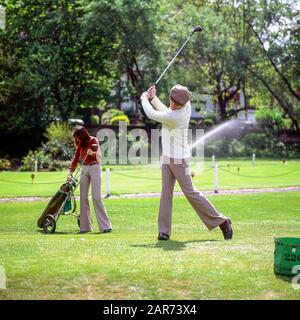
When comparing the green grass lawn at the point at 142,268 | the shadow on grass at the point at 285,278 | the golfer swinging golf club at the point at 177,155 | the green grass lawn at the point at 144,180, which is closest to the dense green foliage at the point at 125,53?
the green grass lawn at the point at 144,180

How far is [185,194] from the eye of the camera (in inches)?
387

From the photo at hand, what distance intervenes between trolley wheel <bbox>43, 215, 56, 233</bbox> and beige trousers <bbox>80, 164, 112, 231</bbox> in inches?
20.1

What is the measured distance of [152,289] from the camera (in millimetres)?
6707

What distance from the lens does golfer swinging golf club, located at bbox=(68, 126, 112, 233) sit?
39.1 ft

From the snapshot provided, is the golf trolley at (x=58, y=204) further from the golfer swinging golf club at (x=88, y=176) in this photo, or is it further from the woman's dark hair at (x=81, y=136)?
the woman's dark hair at (x=81, y=136)

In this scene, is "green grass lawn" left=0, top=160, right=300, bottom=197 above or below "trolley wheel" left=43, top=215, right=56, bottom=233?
above

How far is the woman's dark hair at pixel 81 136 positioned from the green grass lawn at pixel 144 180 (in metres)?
8.78

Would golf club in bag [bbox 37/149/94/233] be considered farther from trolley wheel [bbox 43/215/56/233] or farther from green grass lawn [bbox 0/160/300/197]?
green grass lawn [bbox 0/160/300/197]

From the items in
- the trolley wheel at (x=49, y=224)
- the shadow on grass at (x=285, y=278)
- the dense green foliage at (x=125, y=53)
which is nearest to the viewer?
the shadow on grass at (x=285, y=278)

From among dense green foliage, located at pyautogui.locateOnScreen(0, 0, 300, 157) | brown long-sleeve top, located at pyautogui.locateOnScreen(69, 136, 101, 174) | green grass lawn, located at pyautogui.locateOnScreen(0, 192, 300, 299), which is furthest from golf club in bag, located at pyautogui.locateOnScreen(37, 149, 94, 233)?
dense green foliage, located at pyautogui.locateOnScreen(0, 0, 300, 157)

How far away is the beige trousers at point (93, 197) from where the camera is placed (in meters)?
11.9

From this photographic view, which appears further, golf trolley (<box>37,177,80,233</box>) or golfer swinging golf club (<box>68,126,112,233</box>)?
golf trolley (<box>37,177,80,233</box>)

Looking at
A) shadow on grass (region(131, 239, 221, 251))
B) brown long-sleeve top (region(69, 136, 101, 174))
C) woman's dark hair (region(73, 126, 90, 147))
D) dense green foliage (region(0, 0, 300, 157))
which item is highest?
dense green foliage (region(0, 0, 300, 157))

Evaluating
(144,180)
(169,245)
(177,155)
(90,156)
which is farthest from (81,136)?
(144,180)
